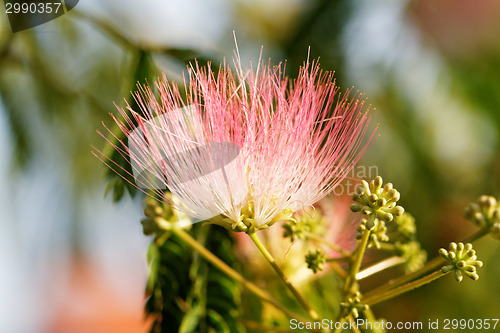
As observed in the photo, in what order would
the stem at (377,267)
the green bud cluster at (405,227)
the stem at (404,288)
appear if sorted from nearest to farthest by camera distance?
the stem at (404,288), the stem at (377,267), the green bud cluster at (405,227)

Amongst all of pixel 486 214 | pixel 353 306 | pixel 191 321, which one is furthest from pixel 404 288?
pixel 191 321

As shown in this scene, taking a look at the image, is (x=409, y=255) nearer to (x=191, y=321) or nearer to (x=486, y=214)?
(x=486, y=214)

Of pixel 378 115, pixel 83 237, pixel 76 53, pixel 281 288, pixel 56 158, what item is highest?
pixel 76 53

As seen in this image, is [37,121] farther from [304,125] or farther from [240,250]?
[304,125]

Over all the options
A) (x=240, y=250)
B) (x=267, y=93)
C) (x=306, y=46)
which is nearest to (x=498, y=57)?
(x=306, y=46)

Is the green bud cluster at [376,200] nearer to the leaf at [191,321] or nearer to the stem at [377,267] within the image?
the stem at [377,267]

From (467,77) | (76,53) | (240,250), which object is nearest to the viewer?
(240,250)

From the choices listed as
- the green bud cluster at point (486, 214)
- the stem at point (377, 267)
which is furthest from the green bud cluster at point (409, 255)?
the green bud cluster at point (486, 214)

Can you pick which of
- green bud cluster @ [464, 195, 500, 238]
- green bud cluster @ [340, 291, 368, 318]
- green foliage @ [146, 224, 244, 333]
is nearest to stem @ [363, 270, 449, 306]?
green bud cluster @ [340, 291, 368, 318]
